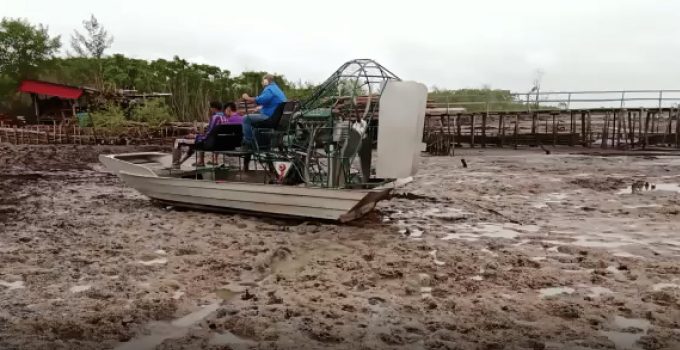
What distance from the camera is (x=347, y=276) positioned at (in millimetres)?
6281

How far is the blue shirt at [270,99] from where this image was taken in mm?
9133

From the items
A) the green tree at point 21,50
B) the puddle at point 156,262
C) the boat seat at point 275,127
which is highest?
the green tree at point 21,50

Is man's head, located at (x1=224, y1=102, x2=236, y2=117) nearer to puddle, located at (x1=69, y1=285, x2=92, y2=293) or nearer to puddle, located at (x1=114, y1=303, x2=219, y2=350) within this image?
puddle, located at (x1=69, y1=285, x2=92, y2=293)

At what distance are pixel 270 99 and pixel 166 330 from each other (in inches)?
205

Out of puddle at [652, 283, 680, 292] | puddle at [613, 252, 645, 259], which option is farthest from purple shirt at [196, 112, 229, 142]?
puddle at [652, 283, 680, 292]

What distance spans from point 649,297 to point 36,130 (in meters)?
28.6

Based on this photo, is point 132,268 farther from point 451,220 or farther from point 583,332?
point 451,220

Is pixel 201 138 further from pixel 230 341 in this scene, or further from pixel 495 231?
pixel 230 341

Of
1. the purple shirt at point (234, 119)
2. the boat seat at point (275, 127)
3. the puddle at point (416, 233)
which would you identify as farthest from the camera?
the purple shirt at point (234, 119)

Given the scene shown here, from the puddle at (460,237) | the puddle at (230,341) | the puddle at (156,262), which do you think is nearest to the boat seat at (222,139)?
the puddle at (156,262)

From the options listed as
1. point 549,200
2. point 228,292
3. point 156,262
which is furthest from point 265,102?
point 549,200

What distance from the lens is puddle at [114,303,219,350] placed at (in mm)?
4280

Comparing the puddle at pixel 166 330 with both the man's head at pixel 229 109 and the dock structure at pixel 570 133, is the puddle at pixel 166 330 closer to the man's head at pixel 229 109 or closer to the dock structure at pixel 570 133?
the man's head at pixel 229 109

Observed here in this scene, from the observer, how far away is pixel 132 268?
21.2 ft
